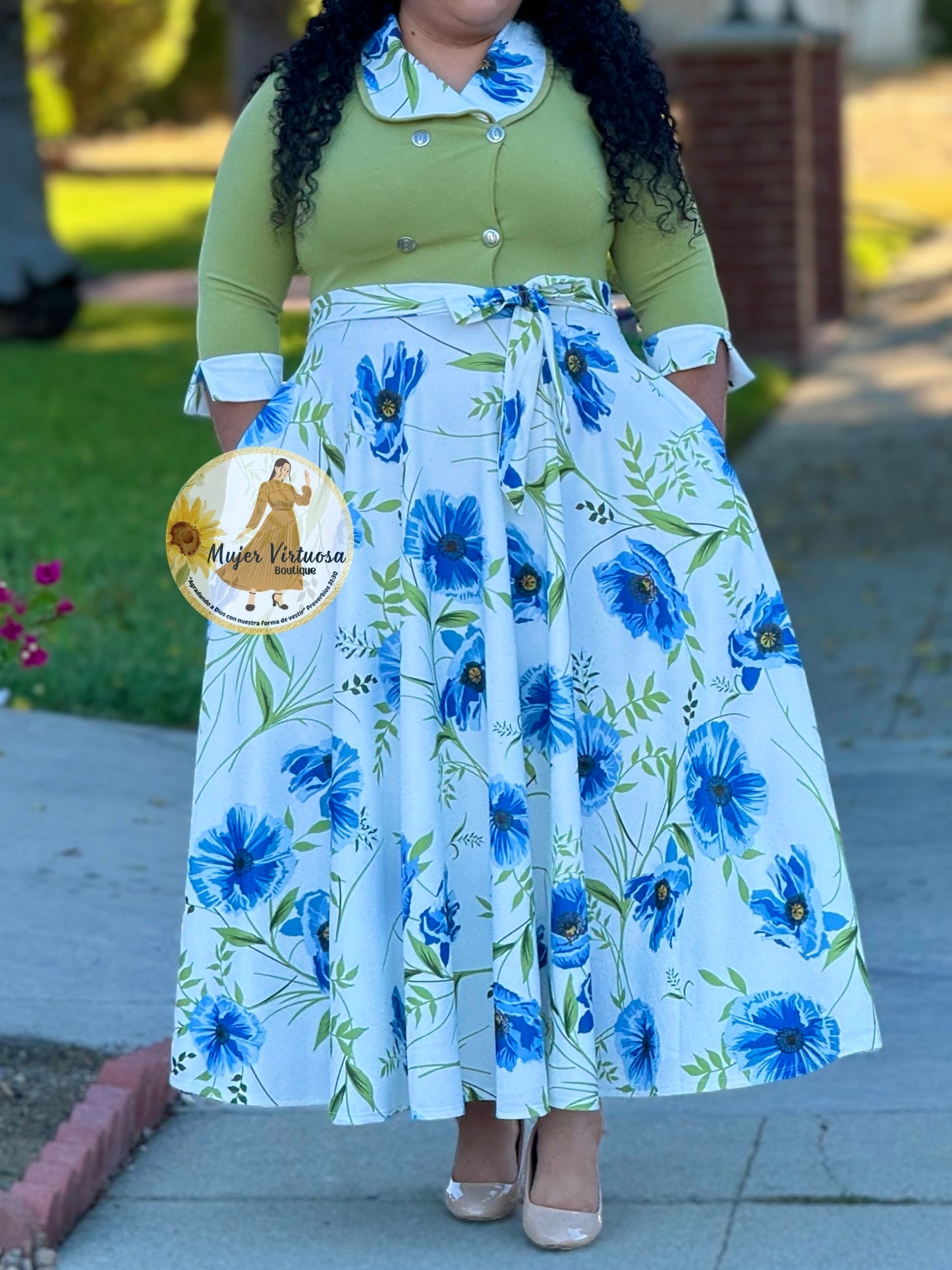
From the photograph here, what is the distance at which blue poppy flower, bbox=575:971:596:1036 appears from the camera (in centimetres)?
Result: 288

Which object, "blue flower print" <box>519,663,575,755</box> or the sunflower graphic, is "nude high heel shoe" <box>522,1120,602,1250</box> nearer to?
"blue flower print" <box>519,663,575,755</box>

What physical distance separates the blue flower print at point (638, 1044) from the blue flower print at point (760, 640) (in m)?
0.49

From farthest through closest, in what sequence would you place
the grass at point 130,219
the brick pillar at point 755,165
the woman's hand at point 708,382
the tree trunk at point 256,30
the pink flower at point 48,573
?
the grass at point 130,219
the tree trunk at point 256,30
the brick pillar at point 755,165
the pink flower at point 48,573
the woman's hand at point 708,382

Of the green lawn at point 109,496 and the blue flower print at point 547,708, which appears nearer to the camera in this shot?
the blue flower print at point 547,708

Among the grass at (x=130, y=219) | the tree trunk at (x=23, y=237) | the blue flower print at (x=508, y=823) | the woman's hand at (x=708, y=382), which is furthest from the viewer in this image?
the grass at (x=130, y=219)

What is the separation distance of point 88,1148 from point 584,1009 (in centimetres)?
86

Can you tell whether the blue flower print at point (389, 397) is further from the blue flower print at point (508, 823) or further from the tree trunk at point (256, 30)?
the tree trunk at point (256, 30)

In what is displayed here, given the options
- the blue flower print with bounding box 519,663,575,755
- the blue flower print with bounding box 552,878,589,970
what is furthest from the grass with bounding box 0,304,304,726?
the blue flower print with bounding box 552,878,589,970

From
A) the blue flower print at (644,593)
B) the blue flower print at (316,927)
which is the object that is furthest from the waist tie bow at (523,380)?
the blue flower print at (316,927)

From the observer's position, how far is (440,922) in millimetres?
2869

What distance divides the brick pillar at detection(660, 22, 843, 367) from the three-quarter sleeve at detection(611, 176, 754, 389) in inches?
354

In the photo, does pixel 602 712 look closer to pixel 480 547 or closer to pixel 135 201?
pixel 480 547

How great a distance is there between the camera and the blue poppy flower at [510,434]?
2848mm

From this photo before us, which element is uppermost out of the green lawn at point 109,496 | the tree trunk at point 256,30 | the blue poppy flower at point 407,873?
the blue poppy flower at point 407,873
